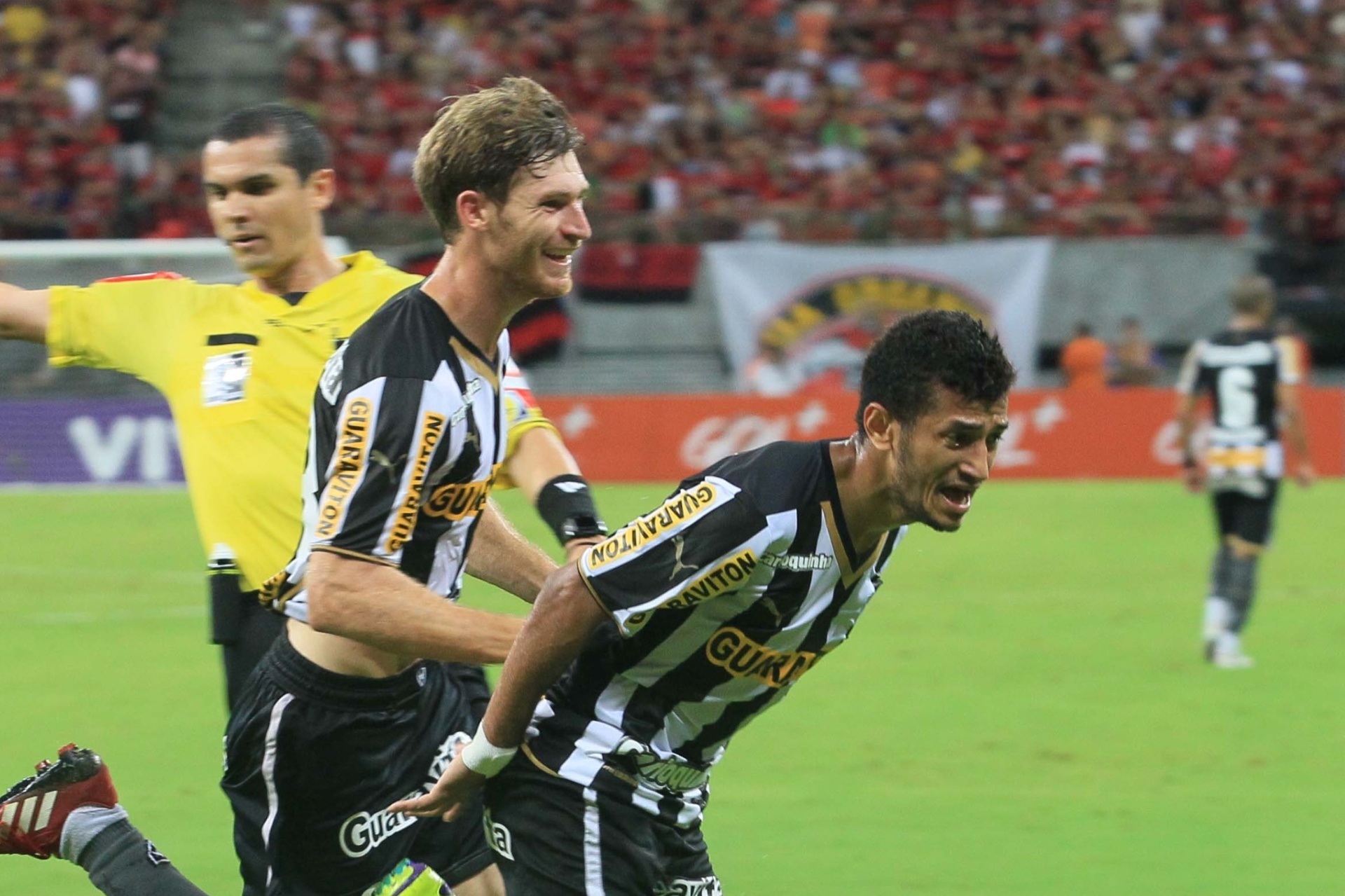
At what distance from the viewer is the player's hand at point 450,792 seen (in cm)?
347

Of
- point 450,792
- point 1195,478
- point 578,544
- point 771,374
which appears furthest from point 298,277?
point 771,374

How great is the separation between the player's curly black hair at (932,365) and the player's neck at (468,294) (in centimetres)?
72

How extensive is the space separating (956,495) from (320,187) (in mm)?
1991

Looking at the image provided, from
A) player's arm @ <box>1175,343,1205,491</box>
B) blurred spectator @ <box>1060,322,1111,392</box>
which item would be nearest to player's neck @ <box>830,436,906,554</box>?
player's arm @ <box>1175,343,1205,491</box>

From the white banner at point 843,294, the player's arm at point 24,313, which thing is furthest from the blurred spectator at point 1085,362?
the player's arm at point 24,313

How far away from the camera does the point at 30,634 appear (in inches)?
414

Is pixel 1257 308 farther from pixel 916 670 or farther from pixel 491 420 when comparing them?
pixel 491 420

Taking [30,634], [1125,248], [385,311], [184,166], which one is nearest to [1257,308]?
[30,634]

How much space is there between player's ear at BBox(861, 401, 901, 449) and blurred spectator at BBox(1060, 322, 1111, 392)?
53.5ft

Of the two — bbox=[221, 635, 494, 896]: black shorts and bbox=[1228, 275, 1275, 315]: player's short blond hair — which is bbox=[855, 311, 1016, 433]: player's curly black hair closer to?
bbox=[221, 635, 494, 896]: black shorts

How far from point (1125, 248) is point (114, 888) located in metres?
17.4

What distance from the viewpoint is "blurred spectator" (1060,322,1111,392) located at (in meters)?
19.3

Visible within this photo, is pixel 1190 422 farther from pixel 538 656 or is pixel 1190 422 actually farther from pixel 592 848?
pixel 538 656

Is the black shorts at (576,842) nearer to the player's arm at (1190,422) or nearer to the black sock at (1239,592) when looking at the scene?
the black sock at (1239,592)
